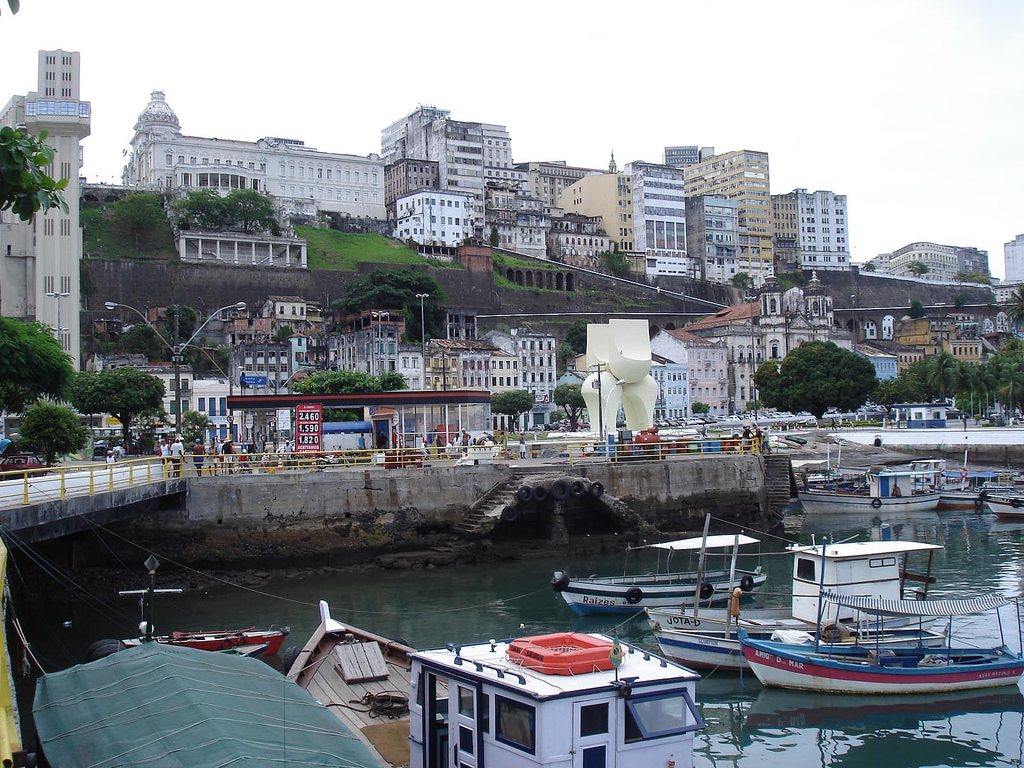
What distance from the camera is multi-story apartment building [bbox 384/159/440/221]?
167 m

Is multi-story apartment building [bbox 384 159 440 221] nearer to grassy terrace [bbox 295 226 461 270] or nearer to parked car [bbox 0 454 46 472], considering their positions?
grassy terrace [bbox 295 226 461 270]

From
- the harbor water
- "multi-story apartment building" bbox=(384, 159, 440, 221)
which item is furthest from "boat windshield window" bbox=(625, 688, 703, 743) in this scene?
"multi-story apartment building" bbox=(384, 159, 440, 221)

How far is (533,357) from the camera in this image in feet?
366

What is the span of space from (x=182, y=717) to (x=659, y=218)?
6684 inches

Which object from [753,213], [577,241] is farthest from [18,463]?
[753,213]

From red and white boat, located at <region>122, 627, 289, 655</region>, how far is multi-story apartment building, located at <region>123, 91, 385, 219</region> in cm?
12765

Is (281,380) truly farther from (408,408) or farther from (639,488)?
(639,488)

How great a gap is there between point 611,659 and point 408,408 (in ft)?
102

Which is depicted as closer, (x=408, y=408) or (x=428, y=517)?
(x=428, y=517)

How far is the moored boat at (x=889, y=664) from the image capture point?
1998cm

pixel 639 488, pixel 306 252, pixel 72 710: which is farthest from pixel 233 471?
pixel 306 252

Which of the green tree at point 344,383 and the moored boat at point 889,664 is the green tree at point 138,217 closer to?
the green tree at point 344,383

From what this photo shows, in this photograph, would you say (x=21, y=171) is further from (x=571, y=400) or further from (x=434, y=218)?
(x=434, y=218)

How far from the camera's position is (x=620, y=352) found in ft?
147
